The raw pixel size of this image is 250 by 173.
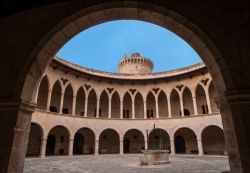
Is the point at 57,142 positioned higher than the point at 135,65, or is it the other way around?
the point at 135,65

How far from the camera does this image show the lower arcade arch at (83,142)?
26.0 meters

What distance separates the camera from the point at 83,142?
86.1ft

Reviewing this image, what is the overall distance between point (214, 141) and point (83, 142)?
742 inches

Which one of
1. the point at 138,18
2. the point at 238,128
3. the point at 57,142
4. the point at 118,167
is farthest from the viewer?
the point at 57,142

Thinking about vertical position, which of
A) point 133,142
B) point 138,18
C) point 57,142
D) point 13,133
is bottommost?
point 133,142

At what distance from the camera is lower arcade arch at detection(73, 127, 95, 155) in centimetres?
2603

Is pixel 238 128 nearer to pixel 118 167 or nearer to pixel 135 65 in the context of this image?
pixel 118 167

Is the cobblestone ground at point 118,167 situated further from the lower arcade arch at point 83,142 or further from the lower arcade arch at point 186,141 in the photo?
the lower arcade arch at point 83,142

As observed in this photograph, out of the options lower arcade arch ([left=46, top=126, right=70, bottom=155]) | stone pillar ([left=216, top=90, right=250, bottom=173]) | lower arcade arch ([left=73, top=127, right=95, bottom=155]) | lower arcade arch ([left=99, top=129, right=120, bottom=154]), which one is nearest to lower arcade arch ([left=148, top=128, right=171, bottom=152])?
lower arcade arch ([left=99, top=129, right=120, bottom=154])

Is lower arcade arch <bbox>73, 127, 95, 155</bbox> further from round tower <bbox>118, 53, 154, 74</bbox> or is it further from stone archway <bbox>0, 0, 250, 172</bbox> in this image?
stone archway <bbox>0, 0, 250, 172</bbox>

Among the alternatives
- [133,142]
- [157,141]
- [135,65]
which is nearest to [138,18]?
→ [157,141]

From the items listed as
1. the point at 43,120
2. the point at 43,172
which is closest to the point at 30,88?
the point at 43,172

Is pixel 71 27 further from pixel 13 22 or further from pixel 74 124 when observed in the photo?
pixel 74 124

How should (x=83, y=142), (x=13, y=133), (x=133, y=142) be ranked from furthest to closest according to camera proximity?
(x=133, y=142), (x=83, y=142), (x=13, y=133)
